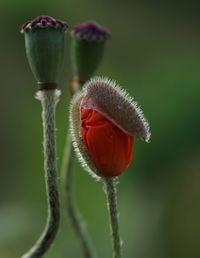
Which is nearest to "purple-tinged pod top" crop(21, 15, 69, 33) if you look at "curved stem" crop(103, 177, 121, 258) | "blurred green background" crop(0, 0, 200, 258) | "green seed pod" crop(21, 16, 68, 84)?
"green seed pod" crop(21, 16, 68, 84)

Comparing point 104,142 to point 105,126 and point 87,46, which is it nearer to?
point 105,126

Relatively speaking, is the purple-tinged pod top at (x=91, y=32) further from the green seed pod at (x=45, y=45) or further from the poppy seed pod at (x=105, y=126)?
the poppy seed pod at (x=105, y=126)

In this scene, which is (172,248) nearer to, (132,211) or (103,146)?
(132,211)

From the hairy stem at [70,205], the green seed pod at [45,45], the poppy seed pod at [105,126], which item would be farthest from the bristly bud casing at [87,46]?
the poppy seed pod at [105,126]

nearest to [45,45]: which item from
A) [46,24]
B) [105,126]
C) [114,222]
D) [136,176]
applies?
[46,24]

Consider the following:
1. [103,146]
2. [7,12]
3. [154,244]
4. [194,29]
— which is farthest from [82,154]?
[194,29]

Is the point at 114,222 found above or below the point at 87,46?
below

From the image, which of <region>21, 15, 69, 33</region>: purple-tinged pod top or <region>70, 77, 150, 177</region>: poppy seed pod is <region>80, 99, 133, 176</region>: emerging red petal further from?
<region>21, 15, 69, 33</region>: purple-tinged pod top
